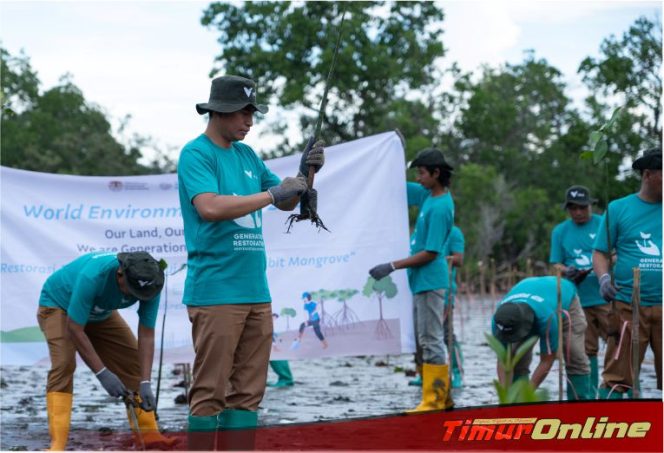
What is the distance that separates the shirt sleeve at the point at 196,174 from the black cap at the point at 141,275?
1.36 m

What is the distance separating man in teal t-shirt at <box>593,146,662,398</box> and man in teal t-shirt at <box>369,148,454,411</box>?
1532 millimetres

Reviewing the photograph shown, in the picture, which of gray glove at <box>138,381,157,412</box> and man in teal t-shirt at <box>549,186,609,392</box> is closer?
gray glove at <box>138,381,157,412</box>

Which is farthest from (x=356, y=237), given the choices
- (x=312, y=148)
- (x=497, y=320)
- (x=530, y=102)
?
(x=530, y=102)

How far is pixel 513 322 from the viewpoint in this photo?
701 cm

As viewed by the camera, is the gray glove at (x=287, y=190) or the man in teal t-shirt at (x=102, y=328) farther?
the man in teal t-shirt at (x=102, y=328)

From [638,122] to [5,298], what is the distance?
38.6 m

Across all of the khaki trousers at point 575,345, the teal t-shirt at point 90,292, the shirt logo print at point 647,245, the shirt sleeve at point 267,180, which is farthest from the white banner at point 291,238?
the shirt sleeve at point 267,180

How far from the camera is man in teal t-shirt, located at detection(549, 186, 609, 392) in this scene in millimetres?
9836

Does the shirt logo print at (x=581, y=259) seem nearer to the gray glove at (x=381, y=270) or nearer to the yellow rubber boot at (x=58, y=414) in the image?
the gray glove at (x=381, y=270)

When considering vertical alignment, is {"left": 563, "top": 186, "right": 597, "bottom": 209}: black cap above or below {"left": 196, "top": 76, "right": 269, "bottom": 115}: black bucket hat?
below

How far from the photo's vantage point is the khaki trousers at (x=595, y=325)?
9836mm

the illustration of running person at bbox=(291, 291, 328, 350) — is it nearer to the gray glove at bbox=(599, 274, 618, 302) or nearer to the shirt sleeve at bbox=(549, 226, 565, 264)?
the shirt sleeve at bbox=(549, 226, 565, 264)

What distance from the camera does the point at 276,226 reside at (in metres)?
9.53

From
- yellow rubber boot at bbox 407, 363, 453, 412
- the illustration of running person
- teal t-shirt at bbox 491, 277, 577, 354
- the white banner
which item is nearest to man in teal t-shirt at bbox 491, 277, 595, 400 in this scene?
teal t-shirt at bbox 491, 277, 577, 354
